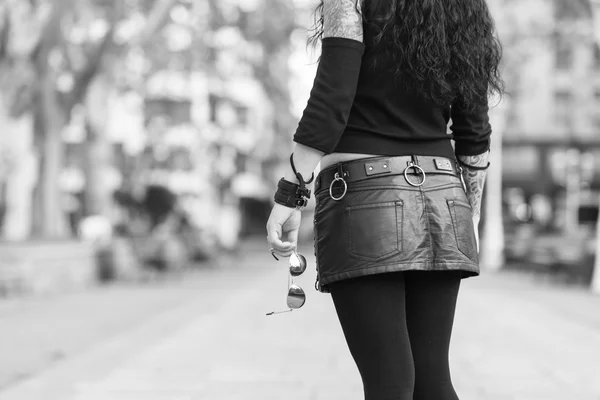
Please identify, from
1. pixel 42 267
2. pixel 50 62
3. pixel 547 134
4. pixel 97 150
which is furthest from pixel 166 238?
pixel 547 134

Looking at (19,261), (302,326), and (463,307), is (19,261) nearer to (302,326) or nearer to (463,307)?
(302,326)

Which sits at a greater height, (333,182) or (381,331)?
(333,182)

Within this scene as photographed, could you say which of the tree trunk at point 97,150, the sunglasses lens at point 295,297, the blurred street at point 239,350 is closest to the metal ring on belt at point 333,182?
the sunglasses lens at point 295,297

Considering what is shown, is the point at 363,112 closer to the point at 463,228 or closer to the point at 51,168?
the point at 463,228

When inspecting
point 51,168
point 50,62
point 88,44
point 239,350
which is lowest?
point 239,350

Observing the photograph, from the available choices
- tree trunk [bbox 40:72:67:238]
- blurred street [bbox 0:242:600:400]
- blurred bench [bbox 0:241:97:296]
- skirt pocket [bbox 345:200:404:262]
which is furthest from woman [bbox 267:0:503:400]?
tree trunk [bbox 40:72:67:238]

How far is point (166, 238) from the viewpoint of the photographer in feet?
58.0

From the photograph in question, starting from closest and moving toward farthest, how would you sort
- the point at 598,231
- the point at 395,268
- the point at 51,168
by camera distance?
the point at 395,268, the point at 51,168, the point at 598,231

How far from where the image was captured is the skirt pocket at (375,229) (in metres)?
2.21

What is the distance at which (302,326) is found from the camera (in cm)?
888

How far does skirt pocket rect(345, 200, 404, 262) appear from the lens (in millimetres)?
2207

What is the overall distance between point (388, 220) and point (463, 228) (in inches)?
9.7

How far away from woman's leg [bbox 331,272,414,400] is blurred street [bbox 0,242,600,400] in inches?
114

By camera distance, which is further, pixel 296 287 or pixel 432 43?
pixel 296 287
